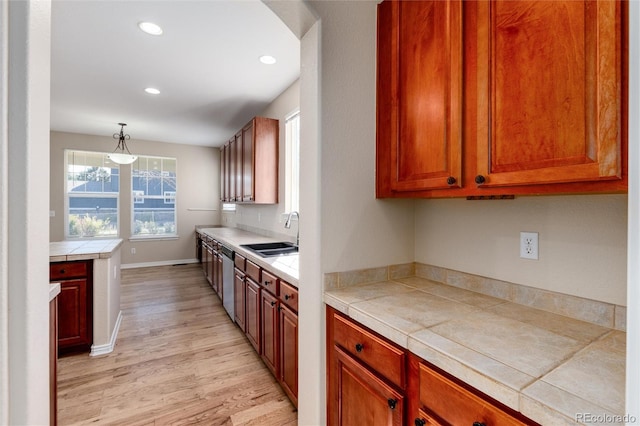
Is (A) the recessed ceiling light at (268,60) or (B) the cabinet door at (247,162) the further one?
(B) the cabinet door at (247,162)

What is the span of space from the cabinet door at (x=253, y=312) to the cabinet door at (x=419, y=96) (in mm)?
1396

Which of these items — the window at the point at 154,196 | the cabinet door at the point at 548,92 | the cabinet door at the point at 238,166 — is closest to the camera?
the cabinet door at the point at 548,92

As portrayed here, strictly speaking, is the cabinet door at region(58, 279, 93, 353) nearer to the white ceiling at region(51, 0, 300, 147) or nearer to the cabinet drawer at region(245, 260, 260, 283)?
the cabinet drawer at region(245, 260, 260, 283)

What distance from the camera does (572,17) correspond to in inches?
34.3

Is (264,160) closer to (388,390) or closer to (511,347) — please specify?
(388,390)

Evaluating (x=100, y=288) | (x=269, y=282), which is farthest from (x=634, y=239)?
(x=100, y=288)

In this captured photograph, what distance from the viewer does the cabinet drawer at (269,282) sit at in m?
1.98

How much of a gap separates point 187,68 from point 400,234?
259 cm

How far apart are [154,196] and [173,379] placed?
474 centimetres

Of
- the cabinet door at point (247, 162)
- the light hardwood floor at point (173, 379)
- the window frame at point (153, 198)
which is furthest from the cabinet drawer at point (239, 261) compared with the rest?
the window frame at point (153, 198)

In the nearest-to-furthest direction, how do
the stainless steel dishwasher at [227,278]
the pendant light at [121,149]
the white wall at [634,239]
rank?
1. the white wall at [634,239]
2. the stainless steel dishwasher at [227,278]
3. the pendant light at [121,149]

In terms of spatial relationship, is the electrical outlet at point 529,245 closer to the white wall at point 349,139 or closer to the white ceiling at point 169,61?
the white wall at point 349,139

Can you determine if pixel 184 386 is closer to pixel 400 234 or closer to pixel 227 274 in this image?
pixel 227 274

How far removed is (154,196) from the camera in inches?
236
